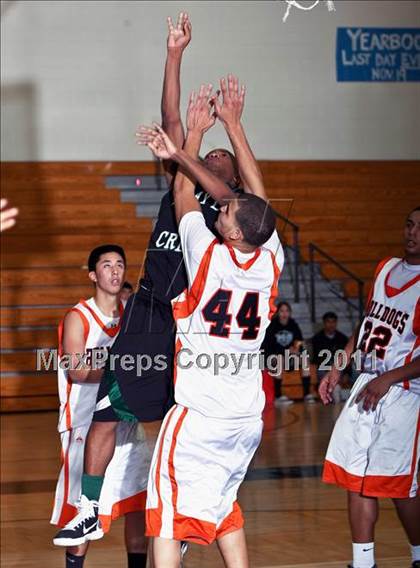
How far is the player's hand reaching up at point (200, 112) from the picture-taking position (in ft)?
13.3

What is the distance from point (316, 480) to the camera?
7.61 meters

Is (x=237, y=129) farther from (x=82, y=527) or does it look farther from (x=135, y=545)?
(x=135, y=545)

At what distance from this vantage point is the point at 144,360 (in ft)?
14.8

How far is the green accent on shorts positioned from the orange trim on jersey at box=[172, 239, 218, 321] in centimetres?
70

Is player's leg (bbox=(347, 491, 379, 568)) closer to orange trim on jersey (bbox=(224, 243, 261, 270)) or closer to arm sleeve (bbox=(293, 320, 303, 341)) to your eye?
orange trim on jersey (bbox=(224, 243, 261, 270))

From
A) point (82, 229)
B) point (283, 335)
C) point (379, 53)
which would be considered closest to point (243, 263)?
point (379, 53)

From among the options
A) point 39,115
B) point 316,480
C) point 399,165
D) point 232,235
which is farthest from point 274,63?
point 39,115

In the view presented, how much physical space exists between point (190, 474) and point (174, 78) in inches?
60.3

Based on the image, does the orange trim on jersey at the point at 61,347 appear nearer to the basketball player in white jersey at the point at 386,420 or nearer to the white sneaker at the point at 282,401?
the basketball player in white jersey at the point at 386,420

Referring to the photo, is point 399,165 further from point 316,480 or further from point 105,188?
point 105,188

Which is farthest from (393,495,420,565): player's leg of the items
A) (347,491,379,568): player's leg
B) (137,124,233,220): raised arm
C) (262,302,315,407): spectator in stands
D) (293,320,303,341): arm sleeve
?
(293,320,303,341): arm sleeve

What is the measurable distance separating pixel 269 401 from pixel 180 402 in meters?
Result: 7.68

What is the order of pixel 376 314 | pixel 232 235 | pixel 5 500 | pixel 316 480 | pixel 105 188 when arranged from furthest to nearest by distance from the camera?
pixel 105 188
pixel 316 480
pixel 5 500
pixel 376 314
pixel 232 235

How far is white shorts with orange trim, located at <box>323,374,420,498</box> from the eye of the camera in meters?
4.73
